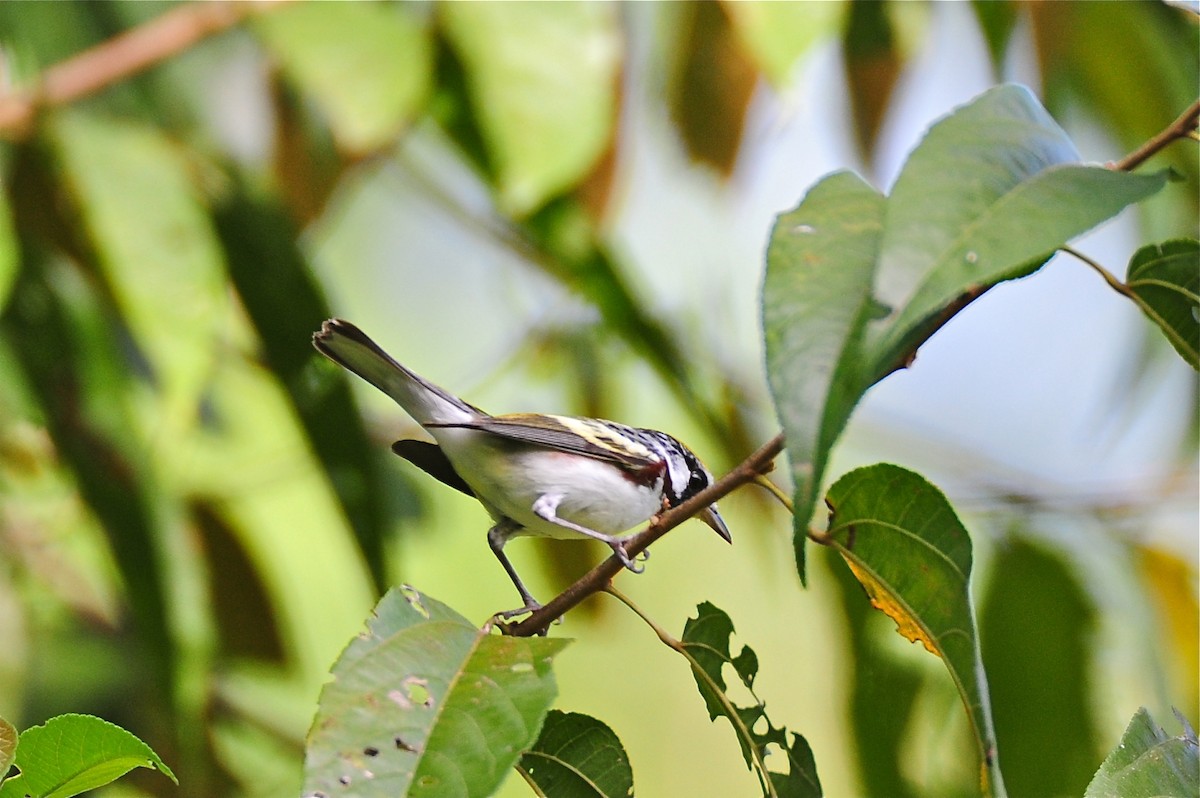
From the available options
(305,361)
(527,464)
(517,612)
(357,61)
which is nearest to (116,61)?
(357,61)

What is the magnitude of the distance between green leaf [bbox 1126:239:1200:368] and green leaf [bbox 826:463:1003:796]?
29 cm

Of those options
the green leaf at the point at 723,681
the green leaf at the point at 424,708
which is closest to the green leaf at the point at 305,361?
the green leaf at the point at 723,681

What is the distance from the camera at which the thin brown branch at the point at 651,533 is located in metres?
0.89

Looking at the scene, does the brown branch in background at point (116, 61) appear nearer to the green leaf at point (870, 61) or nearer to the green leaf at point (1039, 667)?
the green leaf at point (870, 61)

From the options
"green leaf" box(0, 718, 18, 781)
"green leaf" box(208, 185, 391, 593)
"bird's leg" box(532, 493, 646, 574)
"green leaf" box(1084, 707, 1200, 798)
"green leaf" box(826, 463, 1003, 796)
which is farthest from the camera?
"green leaf" box(208, 185, 391, 593)

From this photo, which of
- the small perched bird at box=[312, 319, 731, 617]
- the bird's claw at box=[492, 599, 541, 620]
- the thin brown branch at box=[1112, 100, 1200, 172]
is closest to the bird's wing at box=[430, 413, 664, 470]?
the small perched bird at box=[312, 319, 731, 617]

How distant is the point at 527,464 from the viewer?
1547mm

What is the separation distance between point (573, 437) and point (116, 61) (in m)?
1.49

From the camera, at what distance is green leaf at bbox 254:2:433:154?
2.23m

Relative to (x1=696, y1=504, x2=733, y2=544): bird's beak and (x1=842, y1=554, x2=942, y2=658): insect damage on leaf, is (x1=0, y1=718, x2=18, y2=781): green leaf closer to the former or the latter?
(x1=842, y1=554, x2=942, y2=658): insect damage on leaf

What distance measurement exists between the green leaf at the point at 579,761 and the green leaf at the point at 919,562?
29cm

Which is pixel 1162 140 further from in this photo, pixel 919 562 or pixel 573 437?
pixel 573 437

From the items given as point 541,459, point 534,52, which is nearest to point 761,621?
point 534,52

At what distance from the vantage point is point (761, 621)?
16.1 ft
